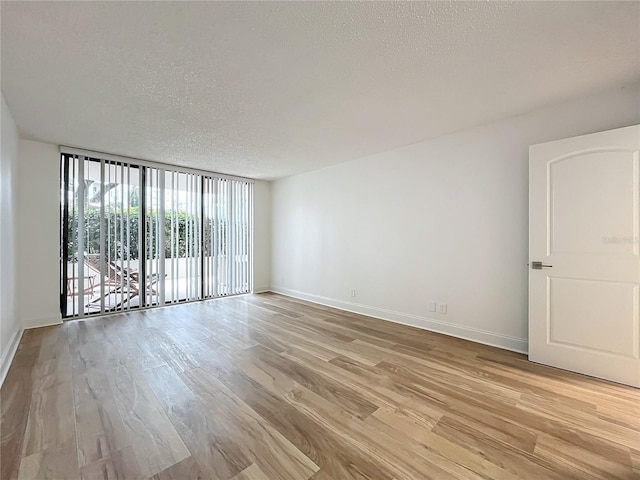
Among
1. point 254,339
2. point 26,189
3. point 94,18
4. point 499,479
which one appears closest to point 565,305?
point 499,479

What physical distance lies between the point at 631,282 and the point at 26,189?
674cm

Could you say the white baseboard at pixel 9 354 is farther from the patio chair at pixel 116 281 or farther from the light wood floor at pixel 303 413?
the patio chair at pixel 116 281

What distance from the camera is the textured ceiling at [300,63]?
5.27 feet

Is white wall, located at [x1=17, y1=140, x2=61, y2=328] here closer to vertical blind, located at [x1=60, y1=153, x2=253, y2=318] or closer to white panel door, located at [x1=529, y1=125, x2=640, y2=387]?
vertical blind, located at [x1=60, y1=153, x2=253, y2=318]

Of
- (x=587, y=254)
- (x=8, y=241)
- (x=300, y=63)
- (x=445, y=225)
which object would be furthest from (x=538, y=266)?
(x=8, y=241)

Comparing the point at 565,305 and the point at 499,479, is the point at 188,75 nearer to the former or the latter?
the point at 499,479

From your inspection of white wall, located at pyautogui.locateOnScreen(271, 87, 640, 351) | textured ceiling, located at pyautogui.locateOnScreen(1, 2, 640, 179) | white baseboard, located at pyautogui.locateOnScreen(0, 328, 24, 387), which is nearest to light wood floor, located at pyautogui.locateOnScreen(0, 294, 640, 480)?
white baseboard, located at pyautogui.locateOnScreen(0, 328, 24, 387)

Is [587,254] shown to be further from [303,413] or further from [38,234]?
[38,234]

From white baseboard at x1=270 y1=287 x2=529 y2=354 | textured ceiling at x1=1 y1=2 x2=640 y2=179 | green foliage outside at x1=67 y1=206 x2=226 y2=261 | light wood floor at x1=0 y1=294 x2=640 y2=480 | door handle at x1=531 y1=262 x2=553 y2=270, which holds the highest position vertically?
textured ceiling at x1=1 y1=2 x2=640 y2=179

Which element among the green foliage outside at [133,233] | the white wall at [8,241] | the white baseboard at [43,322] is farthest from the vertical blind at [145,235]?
the white wall at [8,241]

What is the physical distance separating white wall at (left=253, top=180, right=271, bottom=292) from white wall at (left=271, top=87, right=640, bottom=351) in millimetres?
1532

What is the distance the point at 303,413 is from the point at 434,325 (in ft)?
7.67

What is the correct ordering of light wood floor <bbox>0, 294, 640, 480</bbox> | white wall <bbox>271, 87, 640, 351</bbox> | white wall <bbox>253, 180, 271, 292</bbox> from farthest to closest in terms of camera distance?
white wall <bbox>253, 180, 271, 292</bbox>
white wall <bbox>271, 87, 640, 351</bbox>
light wood floor <bbox>0, 294, 640, 480</bbox>

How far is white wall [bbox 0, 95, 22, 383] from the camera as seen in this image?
2.53 metres
